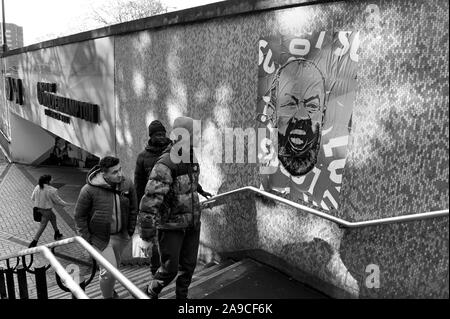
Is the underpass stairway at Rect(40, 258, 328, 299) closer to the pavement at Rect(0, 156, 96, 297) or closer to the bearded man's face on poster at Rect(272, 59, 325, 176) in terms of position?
the bearded man's face on poster at Rect(272, 59, 325, 176)

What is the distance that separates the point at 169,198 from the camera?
329cm

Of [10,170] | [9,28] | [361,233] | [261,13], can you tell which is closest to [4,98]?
[10,170]

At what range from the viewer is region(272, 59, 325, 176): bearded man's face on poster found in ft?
11.6

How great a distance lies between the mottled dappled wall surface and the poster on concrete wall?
10 cm

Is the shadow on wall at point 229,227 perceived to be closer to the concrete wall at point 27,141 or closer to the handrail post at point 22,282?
the handrail post at point 22,282

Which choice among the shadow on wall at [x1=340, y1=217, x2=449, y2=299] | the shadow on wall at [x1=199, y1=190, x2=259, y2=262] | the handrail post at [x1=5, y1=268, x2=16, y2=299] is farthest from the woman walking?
the shadow on wall at [x1=340, y1=217, x2=449, y2=299]

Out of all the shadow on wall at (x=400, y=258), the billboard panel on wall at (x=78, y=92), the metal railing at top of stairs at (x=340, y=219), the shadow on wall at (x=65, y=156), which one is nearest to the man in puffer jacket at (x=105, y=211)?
the metal railing at top of stairs at (x=340, y=219)

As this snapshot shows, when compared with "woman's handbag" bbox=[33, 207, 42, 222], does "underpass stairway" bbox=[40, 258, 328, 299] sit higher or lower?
higher

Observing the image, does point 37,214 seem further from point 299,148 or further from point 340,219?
point 340,219

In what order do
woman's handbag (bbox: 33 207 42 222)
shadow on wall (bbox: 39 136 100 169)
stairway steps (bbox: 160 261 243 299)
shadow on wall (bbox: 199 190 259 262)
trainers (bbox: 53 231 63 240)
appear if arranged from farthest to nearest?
1. shadow on wall (bbox: 39 136 100 169)
2. trainers (bbox: 53 231 63 240)
3. woman's handbag (bbox: 33 207 42 222)
4. shadow on wall (bbox: 199 190 259 262)
5. stairway steps (bbox: 160 261 243 299)

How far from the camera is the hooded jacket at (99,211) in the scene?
3828 millimetres

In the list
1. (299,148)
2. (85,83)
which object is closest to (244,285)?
(299,148)

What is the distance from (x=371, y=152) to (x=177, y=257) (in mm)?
1711

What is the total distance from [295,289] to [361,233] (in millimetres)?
823
